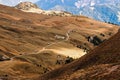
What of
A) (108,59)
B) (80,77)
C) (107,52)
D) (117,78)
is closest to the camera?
(117,78)

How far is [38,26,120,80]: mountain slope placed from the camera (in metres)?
69.1

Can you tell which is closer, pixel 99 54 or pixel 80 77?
pixel 80 77

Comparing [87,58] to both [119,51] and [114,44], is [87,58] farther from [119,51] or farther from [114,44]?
[119,51]

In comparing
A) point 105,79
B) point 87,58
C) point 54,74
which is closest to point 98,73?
point 105,79

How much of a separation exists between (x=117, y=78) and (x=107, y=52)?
3411 cm

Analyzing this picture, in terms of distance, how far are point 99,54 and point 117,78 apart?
3757 centimetres

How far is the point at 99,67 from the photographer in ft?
259

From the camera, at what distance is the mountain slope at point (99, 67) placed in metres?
69.1

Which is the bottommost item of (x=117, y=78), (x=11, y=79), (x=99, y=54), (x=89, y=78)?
(x=117, y=78)

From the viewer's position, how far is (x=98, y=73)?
2859 inches

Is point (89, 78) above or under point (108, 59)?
under

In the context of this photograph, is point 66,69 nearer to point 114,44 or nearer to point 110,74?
point 114,44

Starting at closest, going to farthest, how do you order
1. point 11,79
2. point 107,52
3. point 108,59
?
point 108,59, point 107,52, point 11,79

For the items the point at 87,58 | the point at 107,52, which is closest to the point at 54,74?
the point at 87,58
